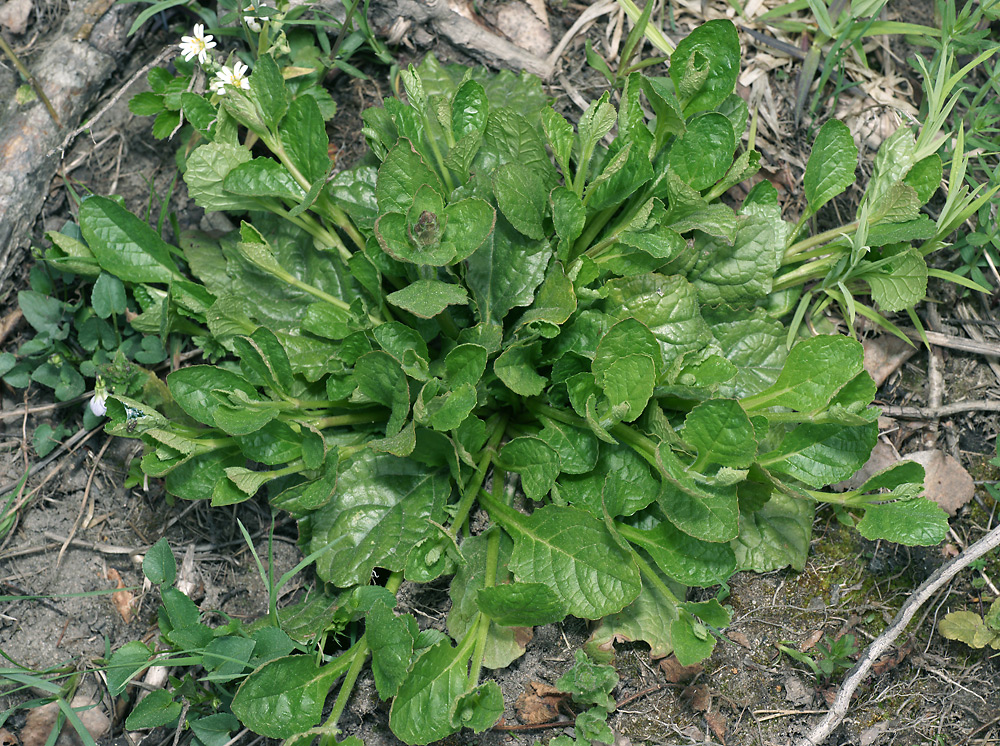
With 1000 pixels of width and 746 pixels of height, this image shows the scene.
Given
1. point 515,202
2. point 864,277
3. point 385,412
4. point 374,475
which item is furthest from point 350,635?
point 864,277

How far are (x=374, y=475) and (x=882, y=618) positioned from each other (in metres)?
2.15

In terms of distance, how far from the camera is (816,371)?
253cm

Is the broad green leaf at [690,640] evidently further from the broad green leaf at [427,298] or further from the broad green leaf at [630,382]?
the broad green leaf at [427,298]

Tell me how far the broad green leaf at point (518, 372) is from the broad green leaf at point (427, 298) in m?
0.28

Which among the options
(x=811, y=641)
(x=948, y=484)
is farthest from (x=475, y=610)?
(x=948, y=484)

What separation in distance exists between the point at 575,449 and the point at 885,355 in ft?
5.29

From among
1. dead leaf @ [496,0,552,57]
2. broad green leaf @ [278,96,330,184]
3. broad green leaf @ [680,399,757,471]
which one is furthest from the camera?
dead leaf @ [496,0,552,57]

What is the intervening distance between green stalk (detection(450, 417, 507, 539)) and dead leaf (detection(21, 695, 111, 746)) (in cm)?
158

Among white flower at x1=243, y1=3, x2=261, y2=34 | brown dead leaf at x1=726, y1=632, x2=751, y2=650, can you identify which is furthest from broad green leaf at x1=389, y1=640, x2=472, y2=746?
white flower at x1=243, y1=3, x2=261, y2=34

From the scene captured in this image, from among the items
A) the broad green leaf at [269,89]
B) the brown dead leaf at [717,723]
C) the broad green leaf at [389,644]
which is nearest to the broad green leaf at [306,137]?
the broad green leaf at [269,89]

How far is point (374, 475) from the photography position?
112 inches

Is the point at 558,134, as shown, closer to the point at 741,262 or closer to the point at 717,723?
the point at 741,262

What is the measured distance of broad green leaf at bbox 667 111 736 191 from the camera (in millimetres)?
2623

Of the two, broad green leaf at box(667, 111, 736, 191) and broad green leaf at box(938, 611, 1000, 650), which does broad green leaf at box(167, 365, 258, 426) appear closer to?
broad green leaf at box(667, 111, 736, 191)
